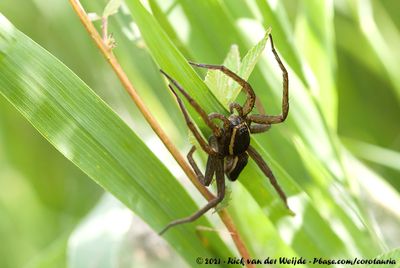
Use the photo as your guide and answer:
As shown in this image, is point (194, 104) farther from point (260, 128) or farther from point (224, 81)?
point (260, 128)

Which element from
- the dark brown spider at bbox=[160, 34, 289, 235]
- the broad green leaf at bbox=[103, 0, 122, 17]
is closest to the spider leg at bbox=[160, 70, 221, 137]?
the dark brown spider at bbox=[160, 34, 289, 235]

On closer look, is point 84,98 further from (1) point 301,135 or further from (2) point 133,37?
(1) point 301,135

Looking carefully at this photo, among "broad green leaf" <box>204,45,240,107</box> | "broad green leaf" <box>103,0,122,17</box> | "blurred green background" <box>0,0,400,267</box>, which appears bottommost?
"blurred green background" <box>0,0,400,267</box>

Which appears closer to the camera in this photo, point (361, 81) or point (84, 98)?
point (84, 98)

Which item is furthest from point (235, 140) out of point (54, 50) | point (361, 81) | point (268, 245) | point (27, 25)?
point (27, 25)

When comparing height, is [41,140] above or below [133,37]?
below

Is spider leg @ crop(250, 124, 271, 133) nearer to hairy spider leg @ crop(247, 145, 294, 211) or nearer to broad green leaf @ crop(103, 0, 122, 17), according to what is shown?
hairy spider leg @ crop(247, 145, 294, 211)

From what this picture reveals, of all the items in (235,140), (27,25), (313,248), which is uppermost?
(27,25)
